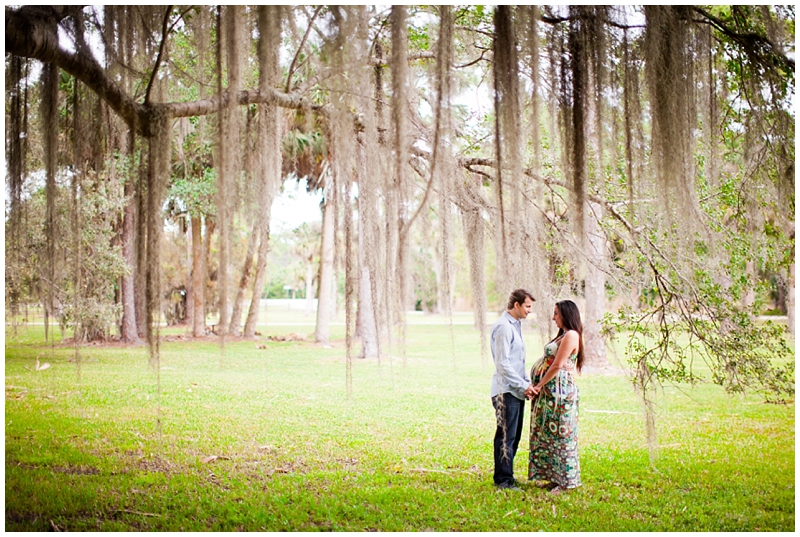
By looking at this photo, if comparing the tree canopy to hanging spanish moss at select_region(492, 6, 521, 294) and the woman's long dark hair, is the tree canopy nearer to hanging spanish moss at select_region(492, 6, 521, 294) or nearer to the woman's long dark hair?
hanging spanish moss at select_region(492, 6, 521, 294)

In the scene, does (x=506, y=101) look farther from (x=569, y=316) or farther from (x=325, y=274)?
(x=325, y=274)

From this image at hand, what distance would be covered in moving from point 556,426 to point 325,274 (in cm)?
889

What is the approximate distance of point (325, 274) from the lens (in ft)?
38.0

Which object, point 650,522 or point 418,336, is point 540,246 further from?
point 418,336

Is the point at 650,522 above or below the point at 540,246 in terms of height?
below

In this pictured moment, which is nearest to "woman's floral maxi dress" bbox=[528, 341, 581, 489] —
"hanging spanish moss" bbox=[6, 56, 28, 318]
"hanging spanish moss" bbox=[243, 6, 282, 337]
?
"hanging spanish moss" bbox=[243, 6, 282, 337]

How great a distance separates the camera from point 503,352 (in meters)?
3.00

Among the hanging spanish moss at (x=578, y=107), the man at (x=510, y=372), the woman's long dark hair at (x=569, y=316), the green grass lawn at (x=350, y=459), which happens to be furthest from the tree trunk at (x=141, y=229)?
the woman's long dark hair at (x=569, y=316)

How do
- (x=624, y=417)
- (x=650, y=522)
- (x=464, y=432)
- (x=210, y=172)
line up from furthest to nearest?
(x=210, y=172) < (x=624, y=417) < (x=464, y=432) < (x=650, y=522)

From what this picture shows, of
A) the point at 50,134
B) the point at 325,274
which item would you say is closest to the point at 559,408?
the point at 50,134

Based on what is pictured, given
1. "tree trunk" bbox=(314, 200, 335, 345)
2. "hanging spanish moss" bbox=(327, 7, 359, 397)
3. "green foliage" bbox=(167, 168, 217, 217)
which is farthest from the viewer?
"tree trunk" bbox=(314, 200, 335, 345)

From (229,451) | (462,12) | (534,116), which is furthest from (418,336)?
(534,116)

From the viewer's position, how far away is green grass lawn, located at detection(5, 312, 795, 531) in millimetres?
2814

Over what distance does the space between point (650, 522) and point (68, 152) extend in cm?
312
